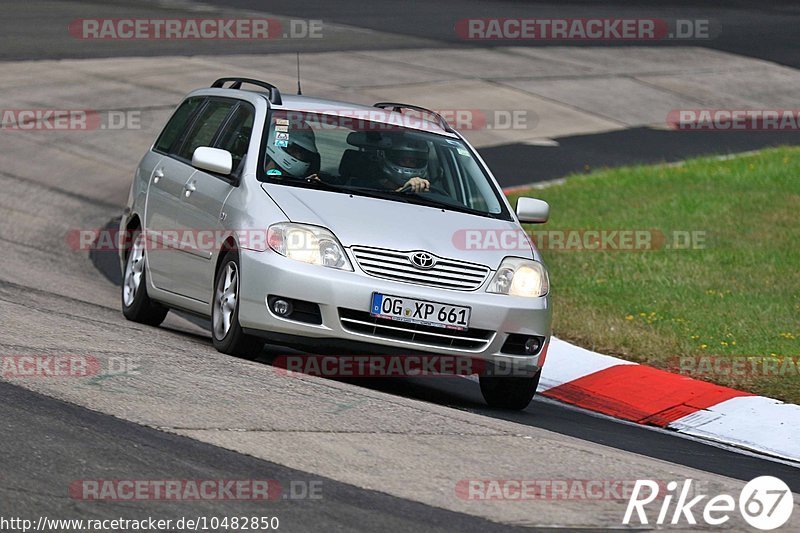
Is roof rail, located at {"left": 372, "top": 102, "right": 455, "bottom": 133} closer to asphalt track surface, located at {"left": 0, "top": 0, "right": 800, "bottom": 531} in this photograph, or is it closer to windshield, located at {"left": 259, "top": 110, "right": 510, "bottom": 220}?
windshield, located at {"left": 259, "top": 110, "right": 510, "bottom": 220}

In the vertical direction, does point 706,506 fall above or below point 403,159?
below

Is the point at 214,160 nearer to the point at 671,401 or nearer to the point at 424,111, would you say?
the point at 424,111

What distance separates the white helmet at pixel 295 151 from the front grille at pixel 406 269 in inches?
40.5

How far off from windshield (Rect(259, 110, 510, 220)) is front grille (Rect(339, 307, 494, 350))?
989 mm

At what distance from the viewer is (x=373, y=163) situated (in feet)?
30.2

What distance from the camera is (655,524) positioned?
19.4 feet

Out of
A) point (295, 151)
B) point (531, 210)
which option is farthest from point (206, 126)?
point (531, 210)

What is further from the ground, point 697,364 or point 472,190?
point 472,190

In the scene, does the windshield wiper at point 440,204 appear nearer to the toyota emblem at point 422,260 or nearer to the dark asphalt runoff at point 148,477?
the toyota emblem at point 422,260

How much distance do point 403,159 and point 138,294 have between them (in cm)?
218

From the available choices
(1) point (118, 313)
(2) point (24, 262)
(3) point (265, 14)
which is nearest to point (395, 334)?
(1) point (118, 313)

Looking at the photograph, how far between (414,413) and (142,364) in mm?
1529

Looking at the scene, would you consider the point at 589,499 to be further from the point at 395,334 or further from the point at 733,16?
the point at 733,16

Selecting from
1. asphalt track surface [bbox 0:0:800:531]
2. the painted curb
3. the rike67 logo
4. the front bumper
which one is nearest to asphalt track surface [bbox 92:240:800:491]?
asphalt track surface [bbox 0:0:800:531]
